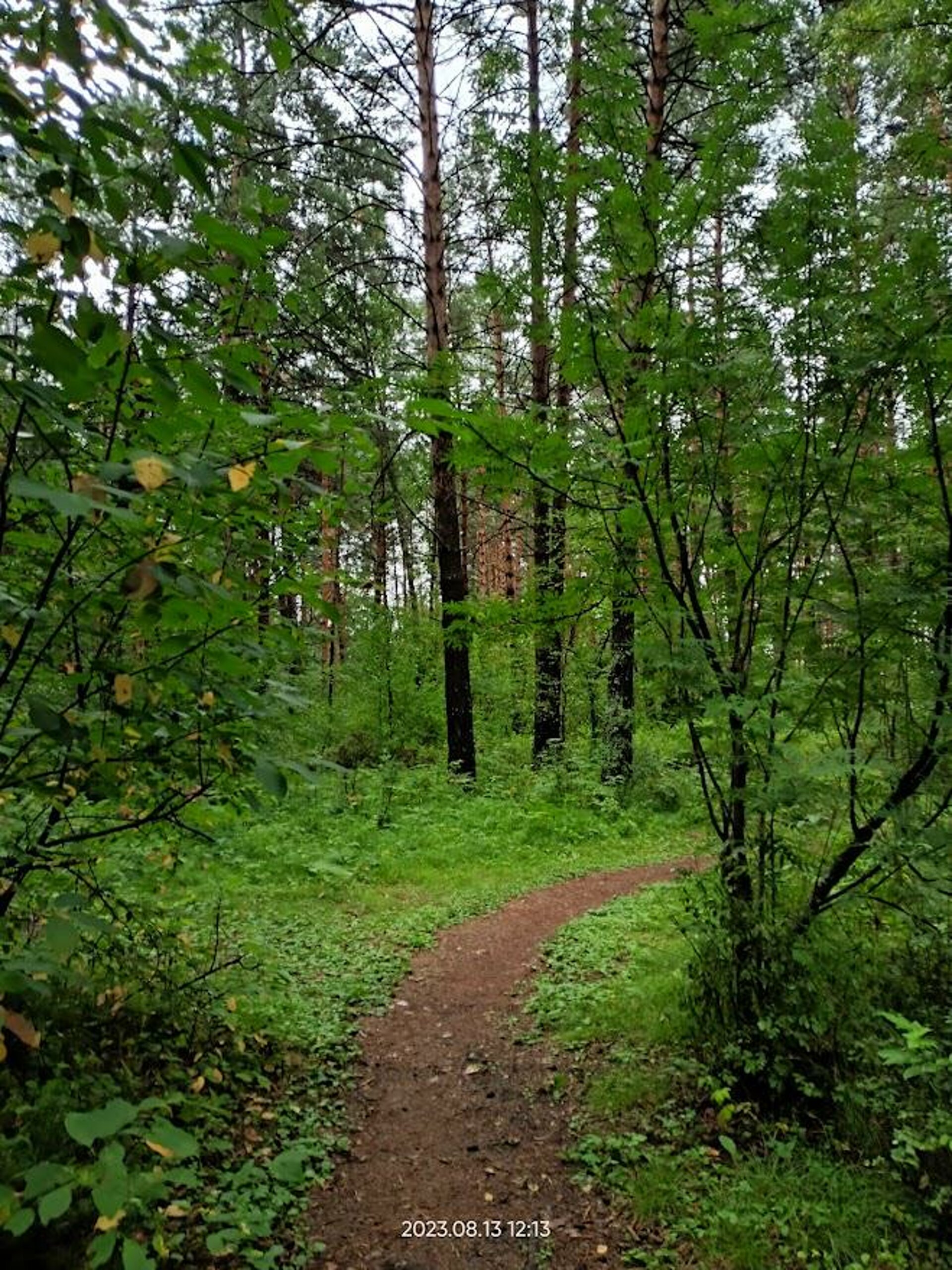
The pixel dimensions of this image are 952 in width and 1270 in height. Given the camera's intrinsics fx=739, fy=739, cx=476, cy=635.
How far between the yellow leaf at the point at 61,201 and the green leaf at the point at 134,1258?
1818 mm

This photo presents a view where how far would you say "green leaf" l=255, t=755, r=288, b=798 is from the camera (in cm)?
157

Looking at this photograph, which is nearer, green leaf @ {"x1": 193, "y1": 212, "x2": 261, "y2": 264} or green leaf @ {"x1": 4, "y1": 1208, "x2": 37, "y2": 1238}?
green leaf @ {"x1": 4, "y1": 1208, "x2": 37, "y2": 1238}

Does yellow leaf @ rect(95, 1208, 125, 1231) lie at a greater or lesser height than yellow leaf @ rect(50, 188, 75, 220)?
lesser

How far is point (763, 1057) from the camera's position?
11.2 ft

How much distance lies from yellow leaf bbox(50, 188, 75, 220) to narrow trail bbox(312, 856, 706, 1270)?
339 cm

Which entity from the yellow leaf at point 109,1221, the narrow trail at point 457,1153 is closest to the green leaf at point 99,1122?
the yellow leaf at point 109,1221

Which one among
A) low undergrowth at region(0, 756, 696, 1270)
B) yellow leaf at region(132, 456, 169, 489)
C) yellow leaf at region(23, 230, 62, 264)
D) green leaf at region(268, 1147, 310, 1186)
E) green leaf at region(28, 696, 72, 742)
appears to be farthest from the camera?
green leaf at region(268, 1147, 310, 1186)

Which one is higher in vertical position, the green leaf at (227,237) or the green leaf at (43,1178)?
the green leaf at (227,237)

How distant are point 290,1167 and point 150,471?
3.18 m

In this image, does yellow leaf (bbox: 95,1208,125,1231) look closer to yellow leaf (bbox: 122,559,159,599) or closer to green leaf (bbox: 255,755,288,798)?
green leaf (bbox: 255,755,288,798)

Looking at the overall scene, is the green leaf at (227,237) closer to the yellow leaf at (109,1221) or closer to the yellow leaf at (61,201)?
the yellow leaf at (61,201)

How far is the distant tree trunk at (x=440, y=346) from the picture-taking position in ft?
31.2

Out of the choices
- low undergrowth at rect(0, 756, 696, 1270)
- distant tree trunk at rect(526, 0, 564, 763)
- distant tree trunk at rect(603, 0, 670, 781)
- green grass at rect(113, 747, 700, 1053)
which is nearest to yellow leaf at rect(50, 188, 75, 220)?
low undergrowth at rect(0, 756, 696, 1270)

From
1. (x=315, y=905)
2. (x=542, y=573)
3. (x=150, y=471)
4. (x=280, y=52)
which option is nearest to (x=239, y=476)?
(x=150, y=471)
